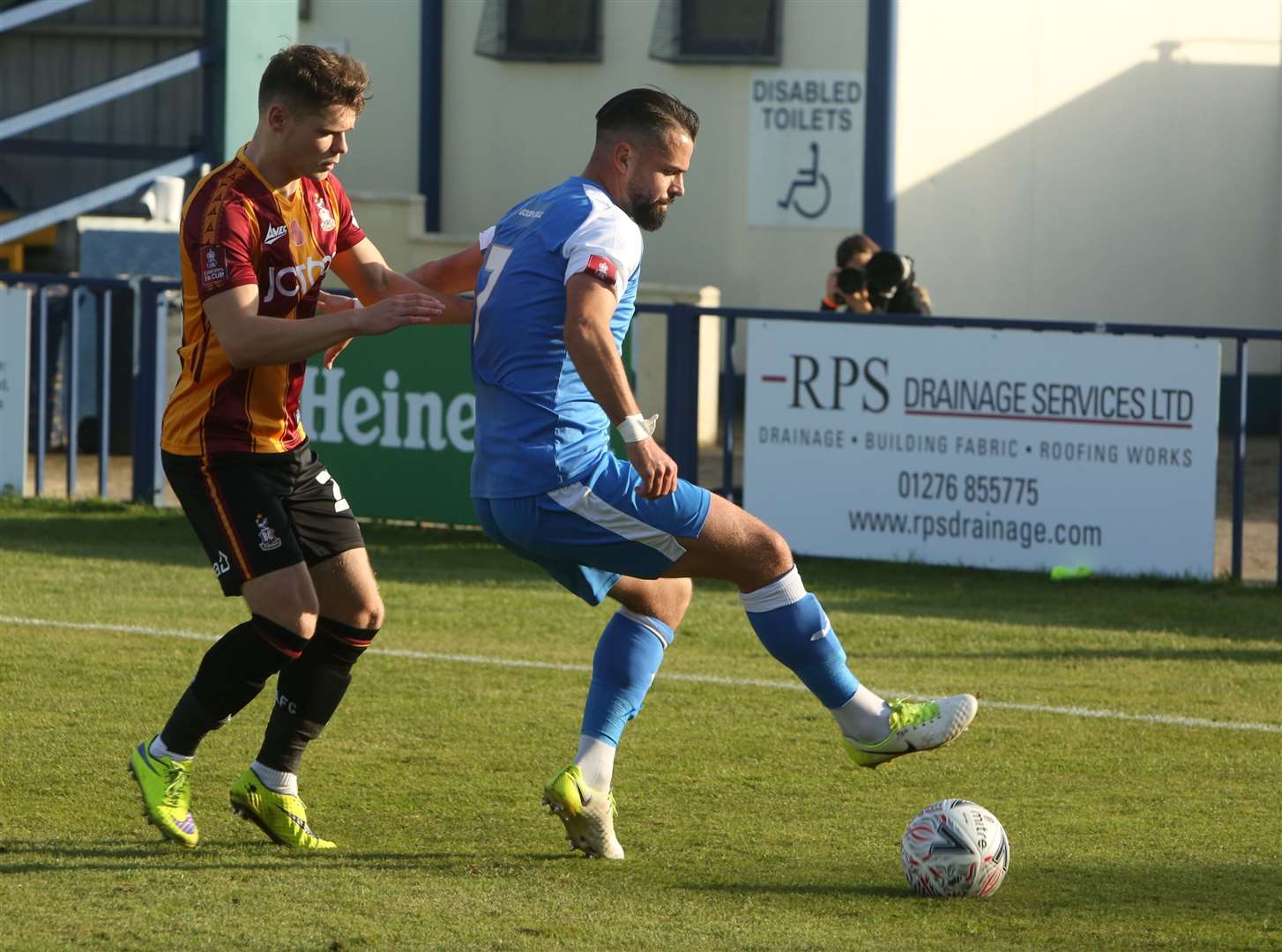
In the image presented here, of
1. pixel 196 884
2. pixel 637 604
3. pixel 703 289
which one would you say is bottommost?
pixel 196 884

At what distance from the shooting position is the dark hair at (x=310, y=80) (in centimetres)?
511

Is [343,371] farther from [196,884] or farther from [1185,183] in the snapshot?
[1185,183]

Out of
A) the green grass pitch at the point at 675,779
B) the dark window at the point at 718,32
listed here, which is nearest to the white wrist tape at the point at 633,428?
the green grass pitch at the point at 675,779

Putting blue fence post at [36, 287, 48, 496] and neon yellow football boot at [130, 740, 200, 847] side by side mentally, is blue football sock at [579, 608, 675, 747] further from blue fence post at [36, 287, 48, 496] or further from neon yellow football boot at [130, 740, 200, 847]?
blue fence post at [36, 287, 48, 496]

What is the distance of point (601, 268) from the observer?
4.92m

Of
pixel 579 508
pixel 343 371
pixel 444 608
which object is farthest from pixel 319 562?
pixel 343 371

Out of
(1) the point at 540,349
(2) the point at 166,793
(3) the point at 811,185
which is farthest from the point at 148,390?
(1) the point at 540,349

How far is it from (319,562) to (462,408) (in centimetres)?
679

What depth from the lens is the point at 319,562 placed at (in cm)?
546

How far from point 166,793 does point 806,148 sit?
14593 mm

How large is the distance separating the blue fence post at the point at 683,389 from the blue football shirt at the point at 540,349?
6817mm

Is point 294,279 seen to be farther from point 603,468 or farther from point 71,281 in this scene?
point 71,281

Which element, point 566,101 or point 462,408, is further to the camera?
point 566,101

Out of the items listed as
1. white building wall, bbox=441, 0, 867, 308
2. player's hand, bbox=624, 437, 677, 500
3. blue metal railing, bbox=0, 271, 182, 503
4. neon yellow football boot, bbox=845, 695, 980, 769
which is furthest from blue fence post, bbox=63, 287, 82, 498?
player's hand, bbox=624, 437, 677, 500
